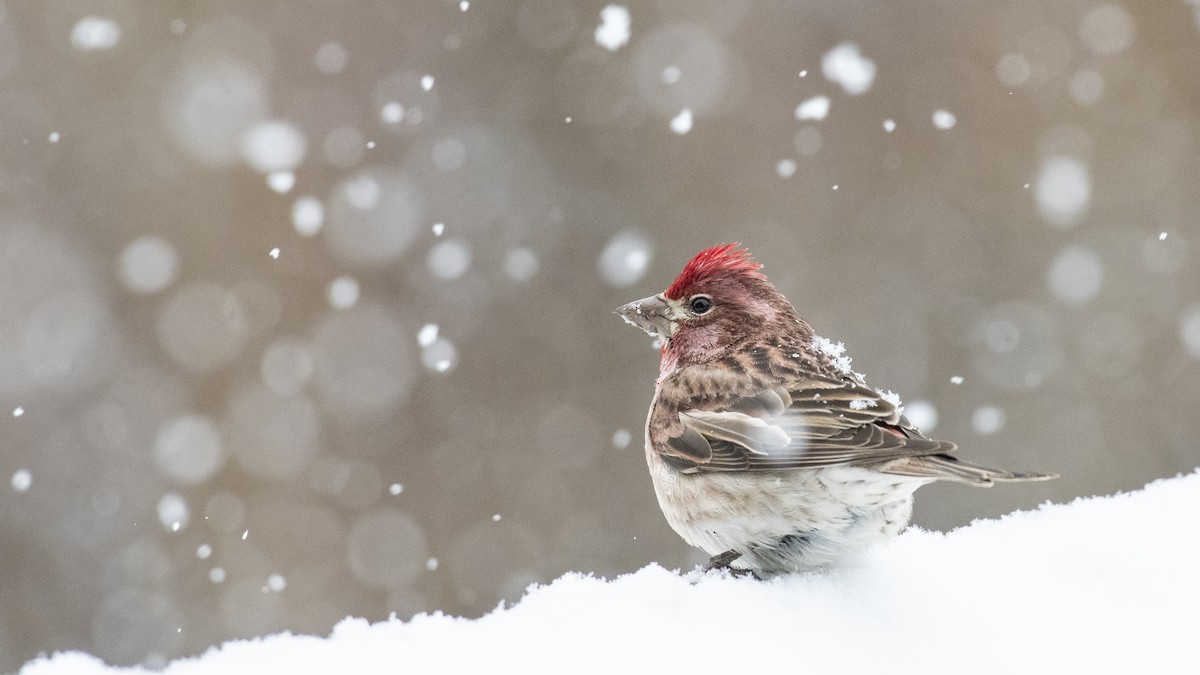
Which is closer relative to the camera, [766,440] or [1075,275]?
[766,440]

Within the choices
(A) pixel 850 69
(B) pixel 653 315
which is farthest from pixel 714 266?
(A) pixel 850 69

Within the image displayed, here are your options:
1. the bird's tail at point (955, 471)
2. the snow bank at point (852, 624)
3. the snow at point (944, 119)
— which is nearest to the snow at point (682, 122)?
the snow at point (944, 119)

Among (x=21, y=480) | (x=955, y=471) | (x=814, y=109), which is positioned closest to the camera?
(x=955, y=471)

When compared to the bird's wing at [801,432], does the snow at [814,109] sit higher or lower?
higher

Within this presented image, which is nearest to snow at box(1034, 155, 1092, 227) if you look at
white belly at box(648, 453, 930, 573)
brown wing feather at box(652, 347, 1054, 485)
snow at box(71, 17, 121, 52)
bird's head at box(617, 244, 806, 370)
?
bird's head at box(617, 244, 806, 370)

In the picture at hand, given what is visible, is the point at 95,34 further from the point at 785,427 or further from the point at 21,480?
the point at 785,427

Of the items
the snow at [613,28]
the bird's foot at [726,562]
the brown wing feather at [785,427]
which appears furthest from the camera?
the snow at [613,28]

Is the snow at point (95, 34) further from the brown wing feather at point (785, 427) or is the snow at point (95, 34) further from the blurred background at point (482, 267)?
the brown wing feather at point (785, 427)
